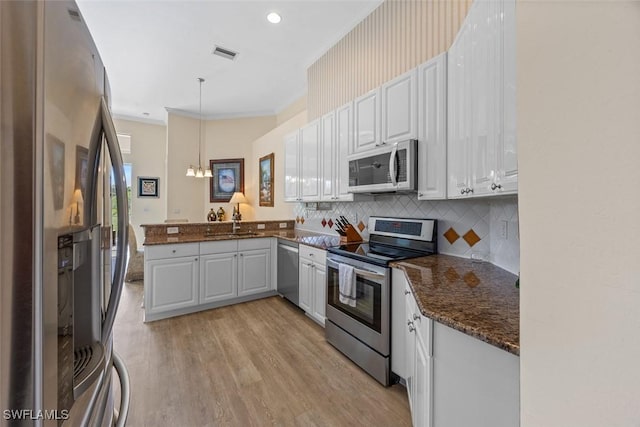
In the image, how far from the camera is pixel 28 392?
40cm

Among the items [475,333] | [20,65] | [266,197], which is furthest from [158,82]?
[475,333]

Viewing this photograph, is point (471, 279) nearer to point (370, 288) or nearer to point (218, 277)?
point (370, 288)

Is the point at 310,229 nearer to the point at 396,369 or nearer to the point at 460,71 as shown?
the point at 396,369

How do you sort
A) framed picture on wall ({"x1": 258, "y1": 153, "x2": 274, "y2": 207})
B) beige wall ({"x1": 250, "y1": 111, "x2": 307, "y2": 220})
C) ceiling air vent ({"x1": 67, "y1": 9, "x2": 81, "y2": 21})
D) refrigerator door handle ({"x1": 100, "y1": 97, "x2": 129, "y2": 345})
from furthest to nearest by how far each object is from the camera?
framed picture on wall ({"x1": 258, "y1": 153, "x2": 274, "y2": 207}), beige wall ({"x1": 250, "y1": 111, "x2": 307, "y2": 220}), refrigerator door handle ({"x1": 100, "y1": 97, "x2": 129, "y2": 345}), ceiling air vent ({"x1": 67, "y1": 9, "x2": 81, "y2": 21})

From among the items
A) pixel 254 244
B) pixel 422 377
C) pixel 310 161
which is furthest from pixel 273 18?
pixel 422 377

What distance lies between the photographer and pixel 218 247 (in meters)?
3.29

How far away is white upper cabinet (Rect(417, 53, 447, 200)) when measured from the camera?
71.1 inches

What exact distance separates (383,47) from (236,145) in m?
4.11

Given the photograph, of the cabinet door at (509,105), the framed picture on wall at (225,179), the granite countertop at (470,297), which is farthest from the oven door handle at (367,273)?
the framed picture on wall at (225,179)

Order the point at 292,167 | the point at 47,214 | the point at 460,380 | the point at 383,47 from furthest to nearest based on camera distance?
the point at 292,167 < the point at 383,47 < the point at 460,380 < the point at 47,214

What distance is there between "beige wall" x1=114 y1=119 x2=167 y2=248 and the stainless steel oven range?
17.6 feet

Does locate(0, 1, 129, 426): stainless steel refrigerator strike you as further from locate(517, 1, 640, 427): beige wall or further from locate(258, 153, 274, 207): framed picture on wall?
locate(258, 153, 274, 207): framed picture on wall

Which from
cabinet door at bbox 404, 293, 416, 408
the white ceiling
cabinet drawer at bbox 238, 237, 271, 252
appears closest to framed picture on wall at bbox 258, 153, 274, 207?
the white ceiling

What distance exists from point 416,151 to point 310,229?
2308mm
